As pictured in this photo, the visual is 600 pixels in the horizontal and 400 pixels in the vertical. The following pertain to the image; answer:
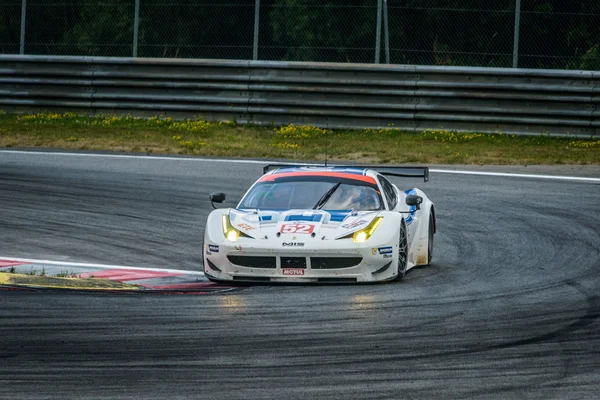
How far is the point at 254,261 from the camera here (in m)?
9.93

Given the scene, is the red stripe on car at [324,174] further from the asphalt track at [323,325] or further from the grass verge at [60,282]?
the grass verge at [60,282]

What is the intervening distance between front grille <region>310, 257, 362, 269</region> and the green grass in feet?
29.7

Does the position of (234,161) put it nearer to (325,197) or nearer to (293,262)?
(325,197)

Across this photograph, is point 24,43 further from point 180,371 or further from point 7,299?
point 180,371

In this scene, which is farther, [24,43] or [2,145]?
[24,43]

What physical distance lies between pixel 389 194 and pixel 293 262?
221cm

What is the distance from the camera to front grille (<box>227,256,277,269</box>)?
9875 mm

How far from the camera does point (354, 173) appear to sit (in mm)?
11570

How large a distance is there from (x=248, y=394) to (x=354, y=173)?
19.0 ft

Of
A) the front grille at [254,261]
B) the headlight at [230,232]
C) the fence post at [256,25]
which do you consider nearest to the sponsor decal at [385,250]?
the front grille at [254,261]

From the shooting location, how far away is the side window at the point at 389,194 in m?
11.4

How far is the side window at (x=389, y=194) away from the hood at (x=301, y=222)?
33.3 inches

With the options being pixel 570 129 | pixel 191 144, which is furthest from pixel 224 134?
pixel 570 129

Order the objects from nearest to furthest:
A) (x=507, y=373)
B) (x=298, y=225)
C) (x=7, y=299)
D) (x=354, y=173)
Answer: (x=507, y=373) → (x=7, y=299) → (x=298, y=225) → (x=354, y=173)
